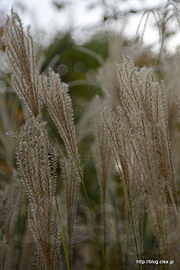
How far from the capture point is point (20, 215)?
3.76 feet

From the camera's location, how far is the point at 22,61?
716mm

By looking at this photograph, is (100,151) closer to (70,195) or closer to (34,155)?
(70,195)

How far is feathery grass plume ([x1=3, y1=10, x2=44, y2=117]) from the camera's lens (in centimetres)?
71

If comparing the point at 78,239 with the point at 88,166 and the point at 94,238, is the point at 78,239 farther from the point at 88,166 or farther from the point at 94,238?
the point at 88,166

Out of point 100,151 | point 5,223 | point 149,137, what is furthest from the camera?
point 100,151

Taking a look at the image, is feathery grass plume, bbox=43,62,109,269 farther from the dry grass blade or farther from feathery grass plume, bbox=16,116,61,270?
the dry grass blade

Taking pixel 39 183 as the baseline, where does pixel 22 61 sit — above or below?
above

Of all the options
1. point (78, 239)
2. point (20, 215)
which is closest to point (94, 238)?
point (78, 239)

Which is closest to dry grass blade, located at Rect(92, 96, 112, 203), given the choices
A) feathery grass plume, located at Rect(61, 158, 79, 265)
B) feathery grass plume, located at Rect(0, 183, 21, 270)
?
feathery grass plume, located at Rect(61, 158, 79, 265)

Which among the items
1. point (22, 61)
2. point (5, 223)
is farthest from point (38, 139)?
point (5, 223)

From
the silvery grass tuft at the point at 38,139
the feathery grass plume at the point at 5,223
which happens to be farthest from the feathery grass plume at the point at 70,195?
the feathery grass plume at the point at 5,223

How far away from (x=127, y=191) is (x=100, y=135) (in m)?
0.31

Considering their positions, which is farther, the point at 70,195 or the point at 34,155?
the point at 70,195

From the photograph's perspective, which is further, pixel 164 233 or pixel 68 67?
pixel 68 67
